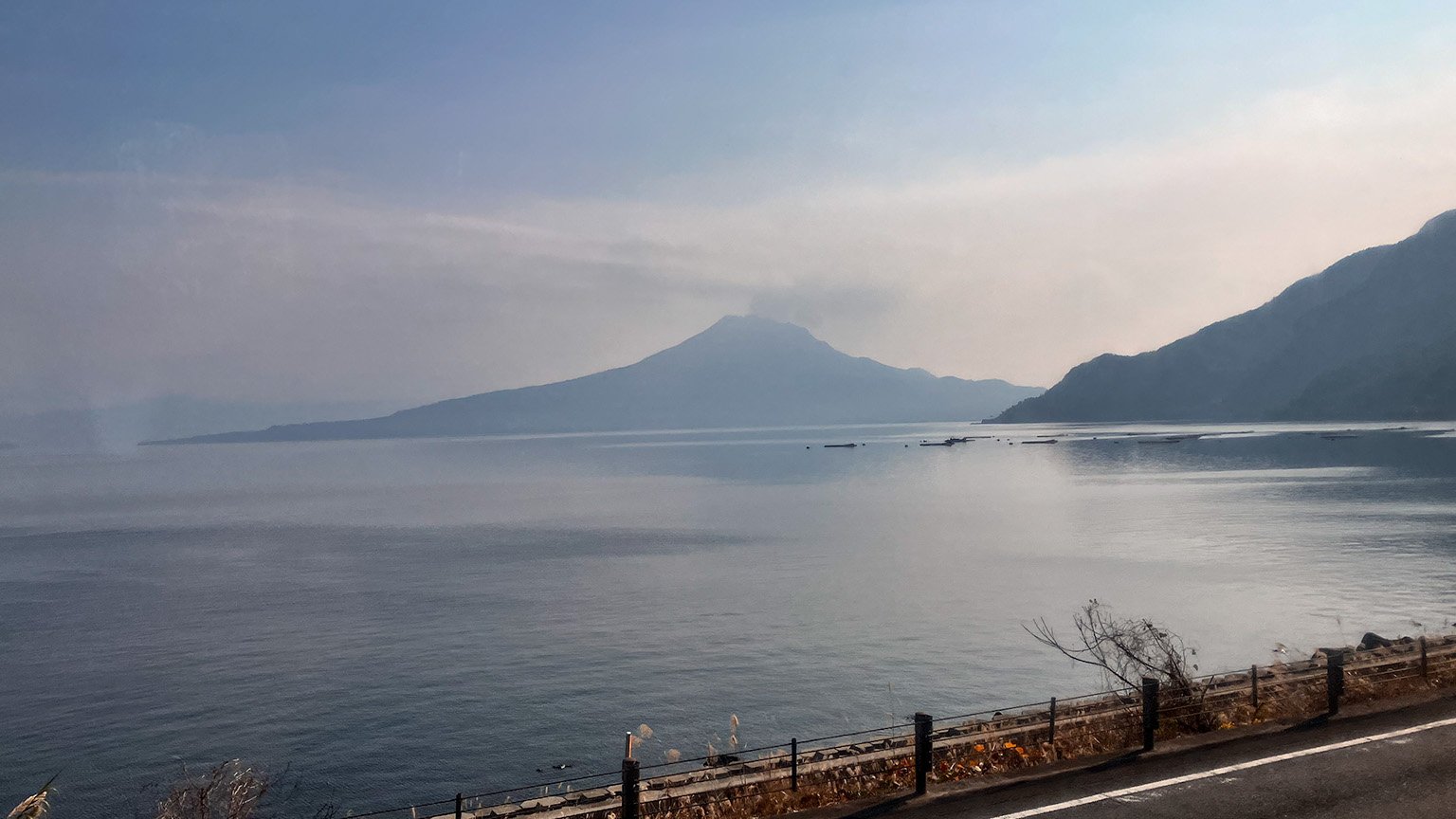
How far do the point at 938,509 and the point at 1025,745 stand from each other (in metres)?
92.6

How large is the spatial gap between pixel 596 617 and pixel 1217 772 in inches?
1626

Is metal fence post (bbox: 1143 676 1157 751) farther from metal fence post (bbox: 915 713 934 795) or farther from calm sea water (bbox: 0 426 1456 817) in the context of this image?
calm sea water (bbox: 0 426 1456 817)

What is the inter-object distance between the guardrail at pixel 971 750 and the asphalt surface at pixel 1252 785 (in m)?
0.93

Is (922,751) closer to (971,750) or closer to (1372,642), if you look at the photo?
(971,750)

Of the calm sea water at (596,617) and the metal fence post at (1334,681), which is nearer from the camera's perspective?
the metal fence post at (1334,681)

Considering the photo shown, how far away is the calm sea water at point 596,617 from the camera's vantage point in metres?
32.4

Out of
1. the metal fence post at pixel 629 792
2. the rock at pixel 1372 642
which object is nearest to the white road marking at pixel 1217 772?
the metal fence post at pixel 629 792

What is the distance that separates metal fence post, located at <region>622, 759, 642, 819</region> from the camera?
1313 centimetres

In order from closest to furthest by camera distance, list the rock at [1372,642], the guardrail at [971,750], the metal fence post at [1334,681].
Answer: the guardrail at [971,750] < the metal fence post at [1334,681] < the rock at [1372,642]

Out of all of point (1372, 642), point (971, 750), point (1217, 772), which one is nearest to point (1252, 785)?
point (1217, 772)

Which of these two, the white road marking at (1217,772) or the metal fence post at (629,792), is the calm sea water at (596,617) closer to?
the metal fence post at (629,792)

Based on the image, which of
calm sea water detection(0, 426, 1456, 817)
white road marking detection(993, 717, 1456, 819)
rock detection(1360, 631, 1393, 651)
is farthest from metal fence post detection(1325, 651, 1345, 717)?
rock detection(1360, 631, 1393, 651)

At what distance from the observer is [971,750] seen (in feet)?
57.3

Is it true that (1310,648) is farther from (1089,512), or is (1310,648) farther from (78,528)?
(78,528)
